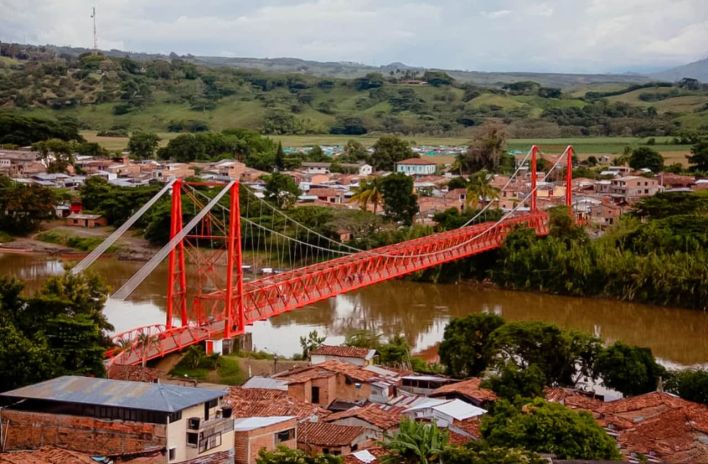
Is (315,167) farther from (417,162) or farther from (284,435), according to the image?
(284,435)

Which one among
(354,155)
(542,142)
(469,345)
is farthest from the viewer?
(542,142)

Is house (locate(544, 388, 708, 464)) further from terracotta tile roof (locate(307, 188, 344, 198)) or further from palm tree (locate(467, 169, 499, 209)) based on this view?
terracotta tile roof (locate(307, 188, 344, 198))

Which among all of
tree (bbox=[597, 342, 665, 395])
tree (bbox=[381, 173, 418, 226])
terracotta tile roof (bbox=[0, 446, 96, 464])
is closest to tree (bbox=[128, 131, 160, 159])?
tree (bbox=[381, 173, 418, 226])

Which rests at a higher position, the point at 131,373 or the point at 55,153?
the point at 55,153

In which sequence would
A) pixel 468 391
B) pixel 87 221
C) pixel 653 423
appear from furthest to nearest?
1. pixel 87 221
2. pixel 468 391
3. pixel 653 423

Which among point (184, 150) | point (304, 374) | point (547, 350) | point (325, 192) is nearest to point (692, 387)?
point (547, 350)

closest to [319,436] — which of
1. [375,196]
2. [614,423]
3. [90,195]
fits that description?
[614,423]

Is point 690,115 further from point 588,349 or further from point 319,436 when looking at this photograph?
point 319,436
